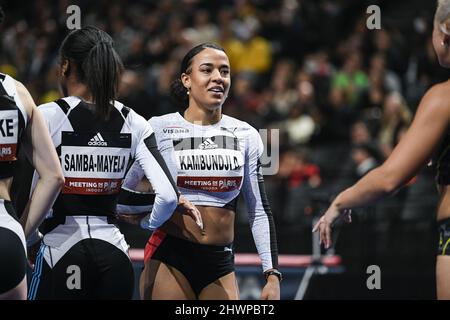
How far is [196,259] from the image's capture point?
4633mm

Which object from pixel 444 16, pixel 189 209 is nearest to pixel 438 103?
pixel 444 16

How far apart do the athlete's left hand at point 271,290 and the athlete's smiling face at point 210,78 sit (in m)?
0.98

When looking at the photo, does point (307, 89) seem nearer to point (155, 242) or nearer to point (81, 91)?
point (155, 242)

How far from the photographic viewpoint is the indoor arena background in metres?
7.70

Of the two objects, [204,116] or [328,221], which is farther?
[204,116]

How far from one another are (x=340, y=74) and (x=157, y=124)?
6.73m

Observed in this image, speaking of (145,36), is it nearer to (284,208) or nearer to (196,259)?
(284,208)

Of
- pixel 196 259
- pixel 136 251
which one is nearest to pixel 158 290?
pixel 196 259

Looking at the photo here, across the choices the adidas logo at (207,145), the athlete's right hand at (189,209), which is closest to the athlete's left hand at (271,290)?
the athlete's right hand at (189,209)

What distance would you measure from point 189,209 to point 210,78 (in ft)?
2.74

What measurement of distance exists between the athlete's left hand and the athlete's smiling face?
981mm

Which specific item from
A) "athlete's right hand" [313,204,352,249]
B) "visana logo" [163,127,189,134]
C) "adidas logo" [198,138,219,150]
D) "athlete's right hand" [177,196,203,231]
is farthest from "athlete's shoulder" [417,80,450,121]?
"visana logo" [163,127,189,134]

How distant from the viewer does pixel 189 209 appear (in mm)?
4332

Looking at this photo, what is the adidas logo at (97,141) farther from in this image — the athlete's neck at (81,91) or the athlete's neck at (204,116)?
the athlete's neck at (204,116)
